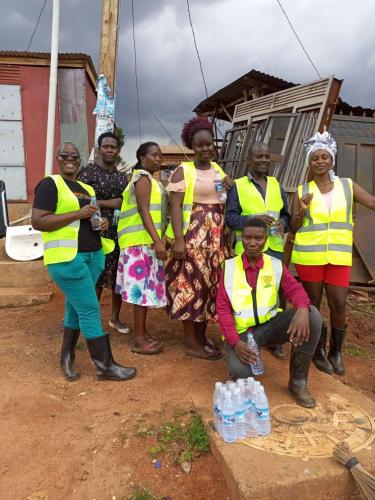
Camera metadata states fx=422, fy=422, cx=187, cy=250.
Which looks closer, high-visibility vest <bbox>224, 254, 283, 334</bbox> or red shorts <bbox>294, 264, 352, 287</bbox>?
high-visibility vest <bbox>224, 254, 283, 334</bbox>

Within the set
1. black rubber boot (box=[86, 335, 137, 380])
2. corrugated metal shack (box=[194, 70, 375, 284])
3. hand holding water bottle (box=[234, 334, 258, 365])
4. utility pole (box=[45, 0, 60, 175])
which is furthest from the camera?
utility pole (box=[45, 0, 60, 175])

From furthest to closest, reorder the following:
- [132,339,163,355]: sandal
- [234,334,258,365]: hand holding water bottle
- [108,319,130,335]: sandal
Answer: [108,319,130,335]: sandal
[132,339,163,355]: sandal
[234,334,258,365]: hand holding water bottle

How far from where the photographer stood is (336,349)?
11.8ft

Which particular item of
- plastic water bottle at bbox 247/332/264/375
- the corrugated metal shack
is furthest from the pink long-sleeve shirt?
the corrugated metal shack

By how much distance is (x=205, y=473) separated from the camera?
2.39 metres

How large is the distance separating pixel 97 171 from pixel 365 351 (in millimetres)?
3253

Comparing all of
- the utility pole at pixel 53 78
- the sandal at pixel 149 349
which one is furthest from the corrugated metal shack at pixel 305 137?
the sandal at pixel 149 349

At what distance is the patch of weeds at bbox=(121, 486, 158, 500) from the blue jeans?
1.18m

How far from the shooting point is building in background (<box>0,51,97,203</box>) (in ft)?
26.8

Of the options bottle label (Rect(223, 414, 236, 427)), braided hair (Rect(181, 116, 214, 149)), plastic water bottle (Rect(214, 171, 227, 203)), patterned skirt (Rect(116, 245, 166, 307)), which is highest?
braided hair (Rect(181, 116, 214, 149))

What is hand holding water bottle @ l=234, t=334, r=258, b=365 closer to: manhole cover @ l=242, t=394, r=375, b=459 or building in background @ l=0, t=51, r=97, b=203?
manhole cover @ l=242, t=394, r=375, b=459

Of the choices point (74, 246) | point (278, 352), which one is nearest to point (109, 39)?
point (74, 246)

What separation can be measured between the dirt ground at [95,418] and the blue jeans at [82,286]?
50 cm

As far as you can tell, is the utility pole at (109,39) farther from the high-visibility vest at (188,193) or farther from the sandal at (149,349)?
the sandal at (149,349)
